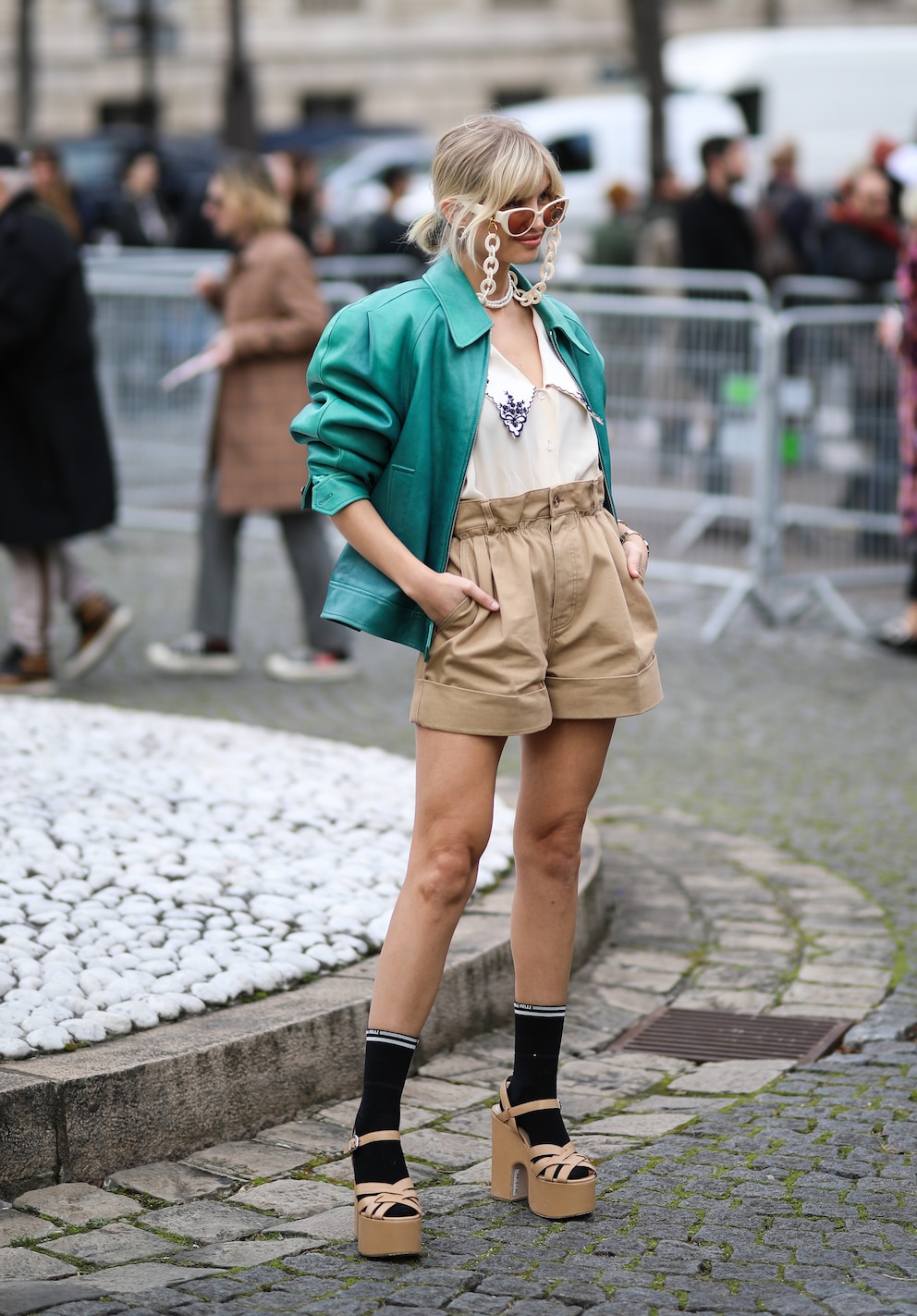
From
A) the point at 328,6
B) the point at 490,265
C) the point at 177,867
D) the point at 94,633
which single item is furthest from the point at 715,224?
the point at 328,6

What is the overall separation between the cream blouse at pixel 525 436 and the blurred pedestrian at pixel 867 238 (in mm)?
8667

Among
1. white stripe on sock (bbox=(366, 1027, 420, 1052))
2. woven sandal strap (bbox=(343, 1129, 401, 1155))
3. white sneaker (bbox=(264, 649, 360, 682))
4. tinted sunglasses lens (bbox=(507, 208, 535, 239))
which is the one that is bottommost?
white sneaker (bbox=(264, 649, 360, 682))

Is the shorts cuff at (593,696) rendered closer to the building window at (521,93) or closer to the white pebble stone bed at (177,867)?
the white pebble stone bed at (177,867)

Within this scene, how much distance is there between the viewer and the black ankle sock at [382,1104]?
3.31 metres

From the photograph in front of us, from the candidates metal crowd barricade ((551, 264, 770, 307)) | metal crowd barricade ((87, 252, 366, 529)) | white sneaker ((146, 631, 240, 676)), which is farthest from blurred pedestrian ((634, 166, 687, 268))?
white sneaker ((146, 631, 240, 676))

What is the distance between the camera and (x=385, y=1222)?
324 centimetres

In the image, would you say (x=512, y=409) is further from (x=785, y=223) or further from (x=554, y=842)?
(x=785, y=223)

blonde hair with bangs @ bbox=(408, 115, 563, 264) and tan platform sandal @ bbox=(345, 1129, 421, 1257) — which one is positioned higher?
blonde hair with bangs @ bbox=(408, 115, 563, 264)

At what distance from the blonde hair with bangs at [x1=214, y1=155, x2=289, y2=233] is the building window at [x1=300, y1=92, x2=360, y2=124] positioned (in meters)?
37.4

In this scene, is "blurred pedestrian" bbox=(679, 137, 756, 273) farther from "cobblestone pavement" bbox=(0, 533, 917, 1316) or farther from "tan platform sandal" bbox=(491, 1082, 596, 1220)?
"tan platform sandal" bbox=(491, 1082, 596, 1220)

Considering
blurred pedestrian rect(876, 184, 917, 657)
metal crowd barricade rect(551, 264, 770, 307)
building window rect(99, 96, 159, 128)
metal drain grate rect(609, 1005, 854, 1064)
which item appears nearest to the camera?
metal drain grate rect(609, 1005, 854, 1064)

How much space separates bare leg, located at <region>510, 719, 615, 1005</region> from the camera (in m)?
3.47

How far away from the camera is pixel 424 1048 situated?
438 cm

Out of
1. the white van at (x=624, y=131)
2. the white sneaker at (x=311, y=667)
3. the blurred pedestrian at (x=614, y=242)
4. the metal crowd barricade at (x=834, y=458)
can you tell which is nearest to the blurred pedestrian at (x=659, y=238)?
the blurred pedestrian at (x=614, y=242)
